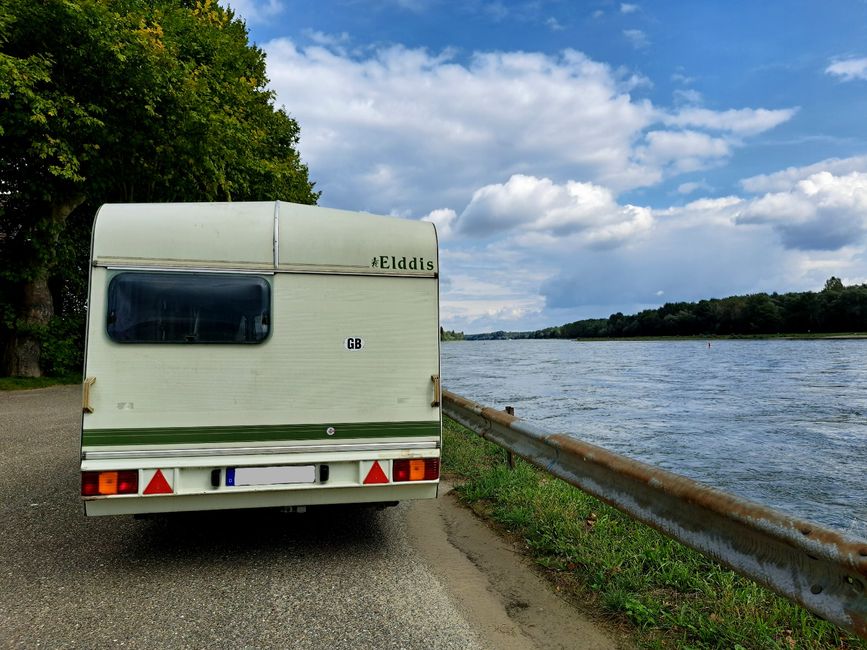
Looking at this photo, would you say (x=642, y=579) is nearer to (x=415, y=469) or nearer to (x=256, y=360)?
(x=415, y=469)

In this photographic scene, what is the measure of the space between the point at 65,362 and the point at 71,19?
944 centimetres

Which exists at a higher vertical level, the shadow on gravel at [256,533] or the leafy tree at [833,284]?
the leafy tree at [833,284]

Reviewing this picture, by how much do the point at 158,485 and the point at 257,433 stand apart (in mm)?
710

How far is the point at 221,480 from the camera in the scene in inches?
159

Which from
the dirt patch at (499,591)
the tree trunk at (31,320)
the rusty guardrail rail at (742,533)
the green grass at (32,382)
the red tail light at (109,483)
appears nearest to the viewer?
the rusty guardrail rail at (742,533)

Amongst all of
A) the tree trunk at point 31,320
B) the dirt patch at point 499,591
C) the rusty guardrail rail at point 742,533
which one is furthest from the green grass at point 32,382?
the rusty guardrail rail at point 742,533

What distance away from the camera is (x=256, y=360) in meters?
4.21

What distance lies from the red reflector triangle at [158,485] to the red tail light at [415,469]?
1.55 m

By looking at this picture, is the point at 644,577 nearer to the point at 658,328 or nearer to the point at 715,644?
the point at 715,644

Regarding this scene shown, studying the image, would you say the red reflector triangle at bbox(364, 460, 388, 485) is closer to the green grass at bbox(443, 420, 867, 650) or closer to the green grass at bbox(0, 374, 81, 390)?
the green grass at bbox(443, 420, 867, 650)

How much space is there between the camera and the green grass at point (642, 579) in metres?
2.98

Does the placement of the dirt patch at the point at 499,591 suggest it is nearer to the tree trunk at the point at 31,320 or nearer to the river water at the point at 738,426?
the river water at the point at 738,426

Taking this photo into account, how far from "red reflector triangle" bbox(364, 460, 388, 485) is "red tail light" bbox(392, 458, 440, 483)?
3.2 inches

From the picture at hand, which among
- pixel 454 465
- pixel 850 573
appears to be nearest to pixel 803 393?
pixel 454 465
